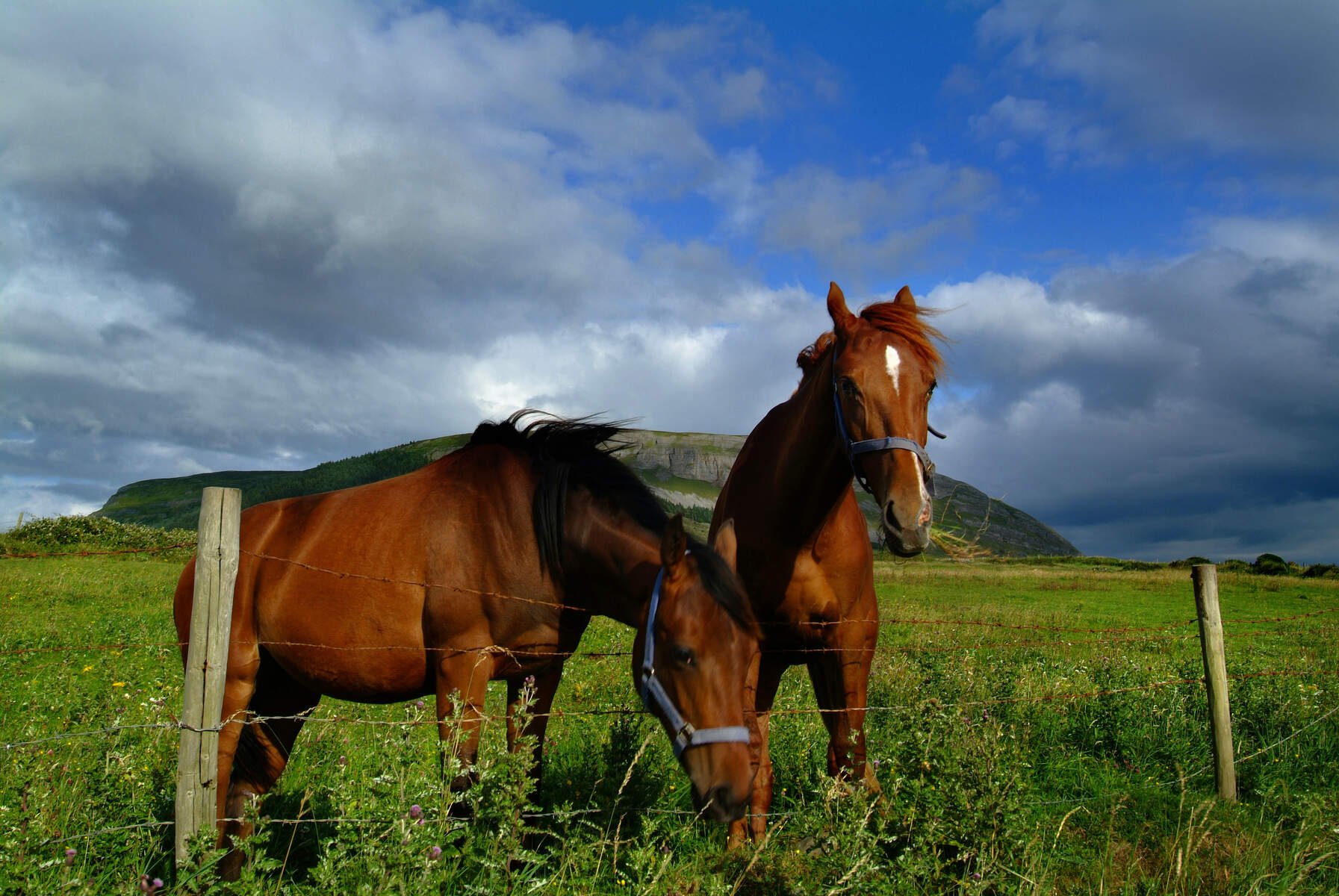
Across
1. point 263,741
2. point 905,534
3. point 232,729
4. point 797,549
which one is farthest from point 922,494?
point 263,741

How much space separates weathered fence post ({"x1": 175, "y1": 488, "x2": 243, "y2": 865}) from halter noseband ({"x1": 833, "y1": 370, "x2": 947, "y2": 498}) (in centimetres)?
287

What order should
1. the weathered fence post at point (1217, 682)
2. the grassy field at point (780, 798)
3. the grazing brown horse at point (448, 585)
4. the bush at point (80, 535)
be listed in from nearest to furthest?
the grassy field at point (780, 798) → the grazing brown horse at point (448, 585) → the weathered fence post at point (1217, 682) → the bush at point (80, 535)

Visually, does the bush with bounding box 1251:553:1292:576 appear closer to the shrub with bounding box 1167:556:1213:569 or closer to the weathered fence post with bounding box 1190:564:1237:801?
the shrub with bounding box 1167:556:1213:569

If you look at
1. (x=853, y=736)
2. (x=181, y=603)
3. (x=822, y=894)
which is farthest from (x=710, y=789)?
(x=181, y=603)

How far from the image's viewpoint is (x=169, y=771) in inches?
194

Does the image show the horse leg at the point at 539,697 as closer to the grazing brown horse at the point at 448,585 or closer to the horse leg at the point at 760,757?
the grazing brown horse at the point at 448,585

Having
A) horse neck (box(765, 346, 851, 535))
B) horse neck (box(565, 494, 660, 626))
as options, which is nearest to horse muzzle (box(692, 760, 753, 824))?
horse neck (box(565, 494, 660, 626))

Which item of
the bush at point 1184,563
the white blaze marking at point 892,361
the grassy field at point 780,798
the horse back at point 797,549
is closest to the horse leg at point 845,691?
the horse back at point 797,549

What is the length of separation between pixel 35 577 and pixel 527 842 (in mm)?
20148

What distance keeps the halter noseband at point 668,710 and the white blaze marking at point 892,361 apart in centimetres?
149

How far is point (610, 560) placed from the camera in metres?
4.27

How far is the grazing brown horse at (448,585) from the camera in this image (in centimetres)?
422

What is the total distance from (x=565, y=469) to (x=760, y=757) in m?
1.98

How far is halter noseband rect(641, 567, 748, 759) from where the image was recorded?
333 cm
